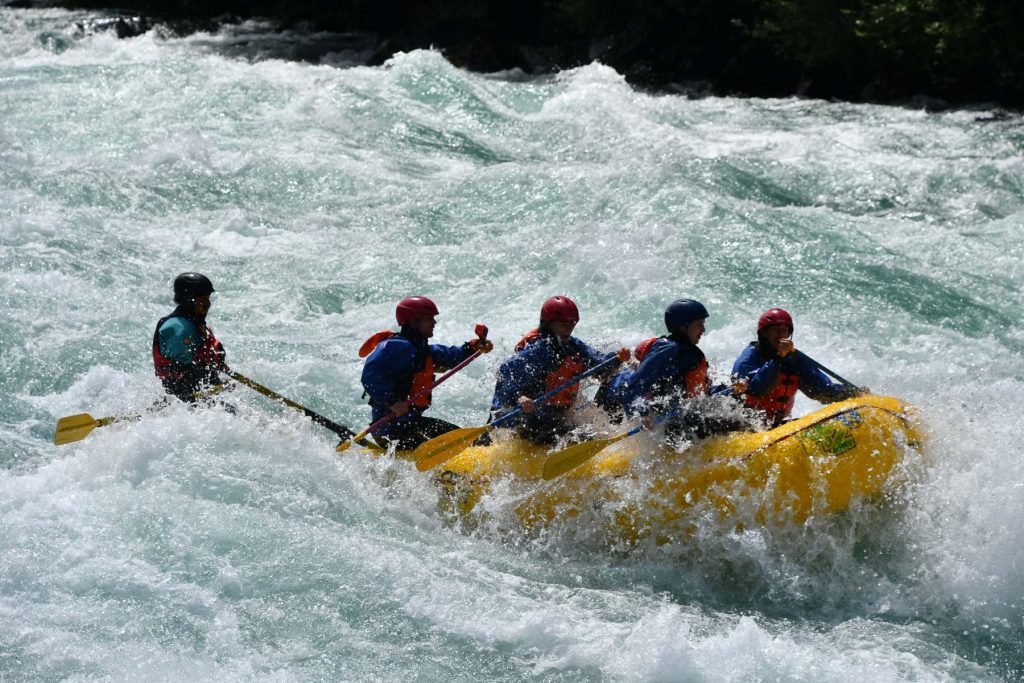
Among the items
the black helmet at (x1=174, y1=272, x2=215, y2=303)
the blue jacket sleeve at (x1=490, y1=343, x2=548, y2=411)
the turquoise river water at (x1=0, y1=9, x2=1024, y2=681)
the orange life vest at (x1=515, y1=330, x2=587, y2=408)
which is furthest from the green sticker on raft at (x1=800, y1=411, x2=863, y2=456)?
the black helmet at (x1=174, y1=272, x2=215, y2=303)

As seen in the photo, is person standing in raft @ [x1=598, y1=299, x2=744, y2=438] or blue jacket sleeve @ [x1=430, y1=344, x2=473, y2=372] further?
blue jacket sleeve @ [x1=430, y1=344, x2=473, y2=372]

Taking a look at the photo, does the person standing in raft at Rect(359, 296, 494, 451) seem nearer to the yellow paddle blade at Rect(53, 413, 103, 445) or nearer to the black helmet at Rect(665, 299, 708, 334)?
the black helmet at Rect(665, 299, 708, 334)

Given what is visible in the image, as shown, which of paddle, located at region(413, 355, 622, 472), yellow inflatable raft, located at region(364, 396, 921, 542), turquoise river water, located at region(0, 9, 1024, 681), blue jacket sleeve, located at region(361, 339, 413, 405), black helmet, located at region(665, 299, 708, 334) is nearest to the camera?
turquoise river water, located at region(0, 9, 1024, 681)

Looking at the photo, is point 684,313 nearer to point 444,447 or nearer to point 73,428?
point 444,447

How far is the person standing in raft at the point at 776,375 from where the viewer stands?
20.0ft

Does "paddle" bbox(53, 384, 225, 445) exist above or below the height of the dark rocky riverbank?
below

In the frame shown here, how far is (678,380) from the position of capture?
19.4ft

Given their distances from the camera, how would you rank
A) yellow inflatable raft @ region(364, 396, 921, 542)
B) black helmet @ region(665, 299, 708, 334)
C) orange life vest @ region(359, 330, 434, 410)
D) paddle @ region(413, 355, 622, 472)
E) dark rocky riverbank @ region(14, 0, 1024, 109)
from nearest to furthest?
yellow inflatable raft @ region(364, 396, 921, 542)
black helmet @ region(665, 299, 708, 334)
paddle @ region(413, 355, 622, 472)
orange life vest @ region(359, 330, 434, 410)
dark rocky riverbank @ region(14, 0, 1024, 109)

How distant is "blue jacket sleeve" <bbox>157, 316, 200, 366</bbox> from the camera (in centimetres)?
690

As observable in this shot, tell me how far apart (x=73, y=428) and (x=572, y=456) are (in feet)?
10.1

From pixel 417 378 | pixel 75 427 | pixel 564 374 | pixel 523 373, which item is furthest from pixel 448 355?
pixel 75 427

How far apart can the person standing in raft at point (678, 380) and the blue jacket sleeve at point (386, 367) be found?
56.1 inches

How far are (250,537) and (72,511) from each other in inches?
38.6

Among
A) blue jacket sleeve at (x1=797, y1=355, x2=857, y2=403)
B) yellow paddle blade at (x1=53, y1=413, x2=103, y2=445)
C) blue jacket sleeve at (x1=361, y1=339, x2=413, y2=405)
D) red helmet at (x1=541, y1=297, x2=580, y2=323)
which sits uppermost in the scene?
red helmet at (x1=541, y1=297, x2=580, y2=323)
